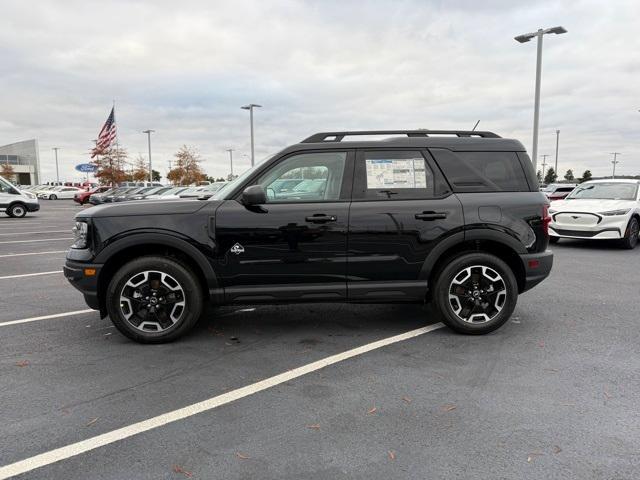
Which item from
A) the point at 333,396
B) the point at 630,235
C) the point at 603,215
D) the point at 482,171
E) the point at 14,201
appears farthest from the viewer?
the point at 14,201

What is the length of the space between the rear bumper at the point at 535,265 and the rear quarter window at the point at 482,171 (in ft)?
2.17

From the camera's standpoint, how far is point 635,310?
18.6 feet

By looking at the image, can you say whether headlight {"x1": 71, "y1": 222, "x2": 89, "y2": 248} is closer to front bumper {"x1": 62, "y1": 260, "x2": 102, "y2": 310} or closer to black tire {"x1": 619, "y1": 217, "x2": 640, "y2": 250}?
front bumper {"x1": 62, "y1": 260, "x2": 102, "y2": 310}

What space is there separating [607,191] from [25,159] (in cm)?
10262

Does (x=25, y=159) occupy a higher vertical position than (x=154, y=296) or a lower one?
higher

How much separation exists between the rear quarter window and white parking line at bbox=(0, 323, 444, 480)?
175 cm

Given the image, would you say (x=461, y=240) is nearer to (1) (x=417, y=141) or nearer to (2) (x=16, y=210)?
(1) (x=417, y=141)

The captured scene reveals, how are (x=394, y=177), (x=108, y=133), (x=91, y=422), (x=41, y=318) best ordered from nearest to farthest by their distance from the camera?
(x=91, y=422) < (x=394, y=177) < (x=41, y=318) < (x=108, y=133)

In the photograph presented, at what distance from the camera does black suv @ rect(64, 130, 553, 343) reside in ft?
14.6

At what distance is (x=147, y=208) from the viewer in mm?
4500

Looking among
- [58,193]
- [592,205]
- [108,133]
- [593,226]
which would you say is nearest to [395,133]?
[593,226]

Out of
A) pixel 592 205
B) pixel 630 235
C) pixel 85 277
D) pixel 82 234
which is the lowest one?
pixel 630 235

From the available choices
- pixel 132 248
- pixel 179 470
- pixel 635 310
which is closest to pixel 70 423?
pixel 179 470

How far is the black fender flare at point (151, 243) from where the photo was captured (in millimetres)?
4402
